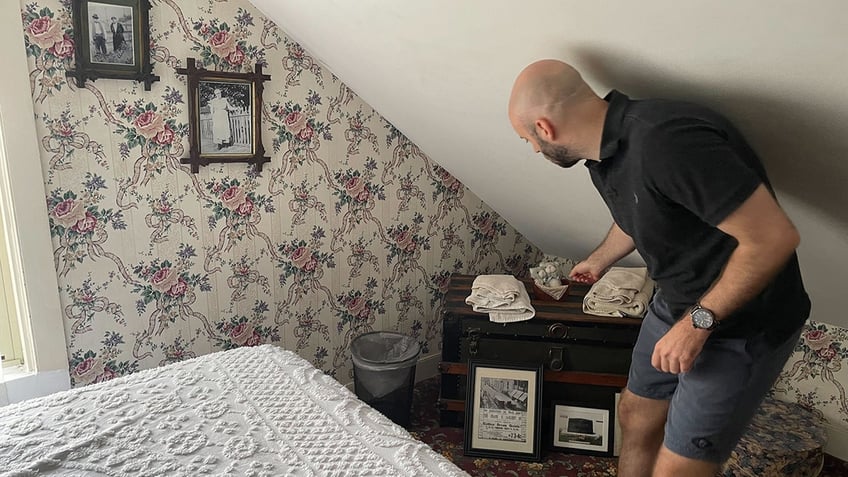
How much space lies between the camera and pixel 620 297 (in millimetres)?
2502

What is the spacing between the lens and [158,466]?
4.27ft

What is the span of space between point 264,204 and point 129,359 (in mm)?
793

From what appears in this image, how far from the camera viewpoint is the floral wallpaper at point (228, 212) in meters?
2.12

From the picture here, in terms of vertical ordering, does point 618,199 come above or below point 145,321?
above

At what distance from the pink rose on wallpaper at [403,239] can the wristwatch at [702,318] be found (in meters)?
1.77

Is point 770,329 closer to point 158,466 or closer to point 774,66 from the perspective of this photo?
point 774,66

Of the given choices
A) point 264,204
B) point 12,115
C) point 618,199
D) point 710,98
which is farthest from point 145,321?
point 710,98

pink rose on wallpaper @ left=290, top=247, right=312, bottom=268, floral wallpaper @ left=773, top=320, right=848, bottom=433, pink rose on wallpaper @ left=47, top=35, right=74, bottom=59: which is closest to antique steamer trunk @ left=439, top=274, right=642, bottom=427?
pink rose on wallpaper @ left=290, top=247, right=312, bottom=268

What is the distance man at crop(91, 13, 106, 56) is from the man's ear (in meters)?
1.52

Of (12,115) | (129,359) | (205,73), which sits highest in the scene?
(205,73)

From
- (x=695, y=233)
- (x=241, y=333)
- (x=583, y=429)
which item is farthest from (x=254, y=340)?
(x=695, y=233)

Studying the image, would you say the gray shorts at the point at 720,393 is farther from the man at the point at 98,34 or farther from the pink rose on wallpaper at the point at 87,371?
the man at the point at 98,34

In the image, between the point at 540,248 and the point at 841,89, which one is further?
the point at 540,248

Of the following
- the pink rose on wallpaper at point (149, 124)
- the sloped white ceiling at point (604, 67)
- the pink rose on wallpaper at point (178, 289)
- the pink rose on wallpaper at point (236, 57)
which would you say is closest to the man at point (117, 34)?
the pink rose on wallpaper at point (149, 124)
